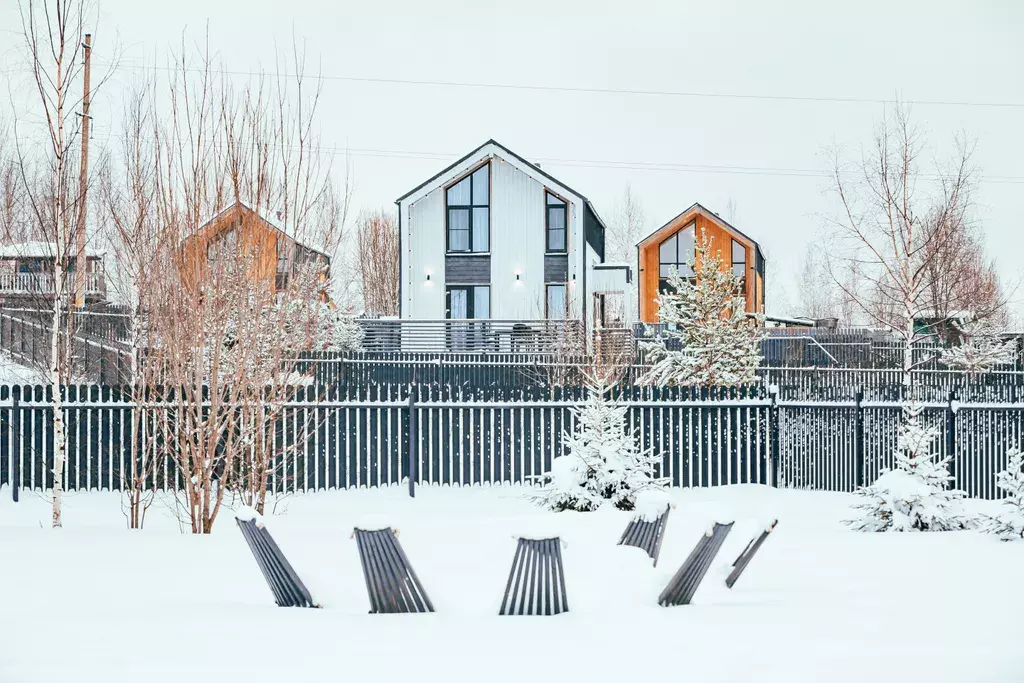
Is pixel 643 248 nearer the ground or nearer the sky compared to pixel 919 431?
nearer the sky

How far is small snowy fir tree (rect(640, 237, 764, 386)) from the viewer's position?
58.3 ft

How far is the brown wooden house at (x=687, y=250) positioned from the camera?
42469 mm

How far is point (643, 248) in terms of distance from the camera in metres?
43.7

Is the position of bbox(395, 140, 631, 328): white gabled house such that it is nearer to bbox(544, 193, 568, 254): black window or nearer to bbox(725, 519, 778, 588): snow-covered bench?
bbox(544, 193, 568, 254): black window

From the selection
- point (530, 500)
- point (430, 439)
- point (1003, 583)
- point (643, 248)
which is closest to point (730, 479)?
point (530, 500)

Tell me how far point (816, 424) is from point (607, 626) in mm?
8300

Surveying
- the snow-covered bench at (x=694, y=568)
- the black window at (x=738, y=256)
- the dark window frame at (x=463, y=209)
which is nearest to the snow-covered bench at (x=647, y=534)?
the snow-covered bench at (x=694, y=568)

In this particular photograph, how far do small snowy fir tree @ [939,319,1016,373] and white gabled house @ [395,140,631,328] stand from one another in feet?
35.9

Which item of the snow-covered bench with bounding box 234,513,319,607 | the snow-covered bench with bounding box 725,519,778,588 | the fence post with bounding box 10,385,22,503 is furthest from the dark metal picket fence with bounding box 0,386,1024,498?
the snow-covered bench with bounding box 234,513,319,607

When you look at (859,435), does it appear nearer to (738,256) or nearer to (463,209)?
(463,209)

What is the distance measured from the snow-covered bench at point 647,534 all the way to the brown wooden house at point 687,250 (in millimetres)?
35318

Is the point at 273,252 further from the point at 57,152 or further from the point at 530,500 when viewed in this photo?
the point at 530,500

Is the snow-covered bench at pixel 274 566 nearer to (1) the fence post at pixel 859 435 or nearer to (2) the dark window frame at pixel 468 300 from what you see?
(1) the fence post at pixel 859 435

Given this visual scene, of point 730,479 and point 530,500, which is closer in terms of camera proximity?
point 530,500
